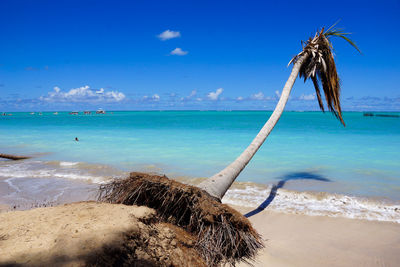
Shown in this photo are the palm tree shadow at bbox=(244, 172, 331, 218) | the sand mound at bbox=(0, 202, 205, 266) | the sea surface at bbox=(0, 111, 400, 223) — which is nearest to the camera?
the sand mound at bbox=(0, 202, 205, 266)

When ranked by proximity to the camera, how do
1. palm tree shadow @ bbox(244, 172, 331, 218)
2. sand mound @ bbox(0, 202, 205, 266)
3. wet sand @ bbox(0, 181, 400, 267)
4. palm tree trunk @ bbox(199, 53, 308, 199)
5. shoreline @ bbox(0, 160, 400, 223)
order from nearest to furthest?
sand mound @ bbox(0, 202, 205, 266) < wet sand @ bbox(0, 181, 400, 267) < palm tree trunk @ bbox(199, 53, 308, 199) < shoreline @ bbox(0, 160, 400, 223) < palm tree shadow @ bbox(244, 172, 331, 218)

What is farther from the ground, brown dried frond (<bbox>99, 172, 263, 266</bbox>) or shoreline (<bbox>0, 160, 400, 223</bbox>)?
brown dried frond (<bbox>99, 172, 263, 266</bbox>)

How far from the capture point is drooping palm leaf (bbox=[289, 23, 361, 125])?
6449mm

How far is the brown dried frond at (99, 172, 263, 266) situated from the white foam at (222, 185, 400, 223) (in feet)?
10.6

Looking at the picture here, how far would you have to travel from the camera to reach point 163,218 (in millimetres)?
3562

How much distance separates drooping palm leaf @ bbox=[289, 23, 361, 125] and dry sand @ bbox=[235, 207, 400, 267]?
2.33 metres

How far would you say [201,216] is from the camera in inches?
135

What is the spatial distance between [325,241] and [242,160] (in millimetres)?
1965

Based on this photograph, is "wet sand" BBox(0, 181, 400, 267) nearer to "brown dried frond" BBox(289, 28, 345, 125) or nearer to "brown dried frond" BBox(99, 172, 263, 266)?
"brown dried frond" BBox(99, 172, 263, 266)

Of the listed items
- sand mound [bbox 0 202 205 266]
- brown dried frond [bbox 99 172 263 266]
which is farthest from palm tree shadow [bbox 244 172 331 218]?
sand mound [bbox 0 202 205 266]

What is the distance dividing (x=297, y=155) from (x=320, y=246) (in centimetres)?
1114

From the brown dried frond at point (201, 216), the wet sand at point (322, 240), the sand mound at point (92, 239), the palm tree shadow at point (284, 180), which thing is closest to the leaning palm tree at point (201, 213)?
the brown dried frond at point (201, 216)

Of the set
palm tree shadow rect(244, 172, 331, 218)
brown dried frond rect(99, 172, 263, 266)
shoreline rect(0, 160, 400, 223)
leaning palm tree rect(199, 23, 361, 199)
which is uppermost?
leaning palm tree rect(199, 23, 361, 199)

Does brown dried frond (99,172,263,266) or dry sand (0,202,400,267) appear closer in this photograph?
dry sand (0,202,400,267)
